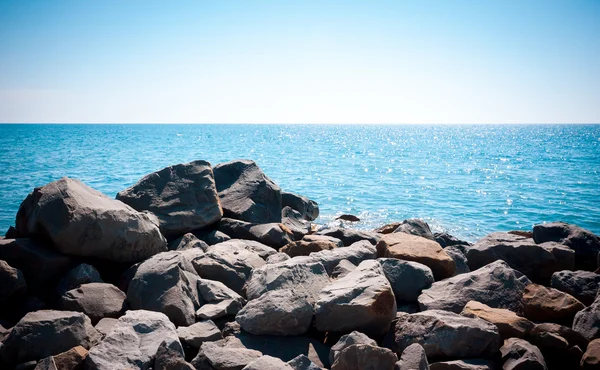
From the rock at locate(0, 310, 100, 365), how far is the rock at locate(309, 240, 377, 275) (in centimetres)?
325

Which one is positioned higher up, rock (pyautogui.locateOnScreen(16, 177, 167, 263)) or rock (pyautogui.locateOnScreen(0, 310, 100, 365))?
rock (pyautogui.locateOnScreen(16, 177, 167, 263))

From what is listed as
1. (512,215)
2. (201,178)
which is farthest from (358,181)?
(201,178)

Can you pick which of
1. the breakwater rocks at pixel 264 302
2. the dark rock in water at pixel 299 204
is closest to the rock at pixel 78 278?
the breakwater rocks at pixel 264 302

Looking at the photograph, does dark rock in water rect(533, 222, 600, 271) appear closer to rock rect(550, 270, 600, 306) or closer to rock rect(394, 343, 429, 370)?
rock rect(550, 270, 600, 306)

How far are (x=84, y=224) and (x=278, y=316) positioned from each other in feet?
10.4

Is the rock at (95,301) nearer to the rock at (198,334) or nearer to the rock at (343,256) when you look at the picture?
the rock at (198,334)

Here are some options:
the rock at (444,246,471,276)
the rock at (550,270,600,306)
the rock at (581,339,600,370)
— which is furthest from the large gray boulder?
the rock at (581,339,600,370)

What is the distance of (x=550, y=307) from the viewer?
5.51m

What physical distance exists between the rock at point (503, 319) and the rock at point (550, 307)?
0.53m

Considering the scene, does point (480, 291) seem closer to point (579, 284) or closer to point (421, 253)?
point (421, 253)

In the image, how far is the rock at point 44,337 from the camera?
4410 mm

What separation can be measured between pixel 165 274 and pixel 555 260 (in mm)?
6435

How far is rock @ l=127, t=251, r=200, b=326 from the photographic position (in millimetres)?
5312

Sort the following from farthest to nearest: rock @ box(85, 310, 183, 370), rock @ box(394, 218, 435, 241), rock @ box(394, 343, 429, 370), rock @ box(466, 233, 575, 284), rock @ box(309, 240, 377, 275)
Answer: rock @ box(394, 218, 435, 241)
rock @ box(466, 233, 575, 284)
rock @ box(309, 240, 377, 275)
rock @ box(85, 310, 183, 370)
rock @ box(394, 343, 429, 370)
